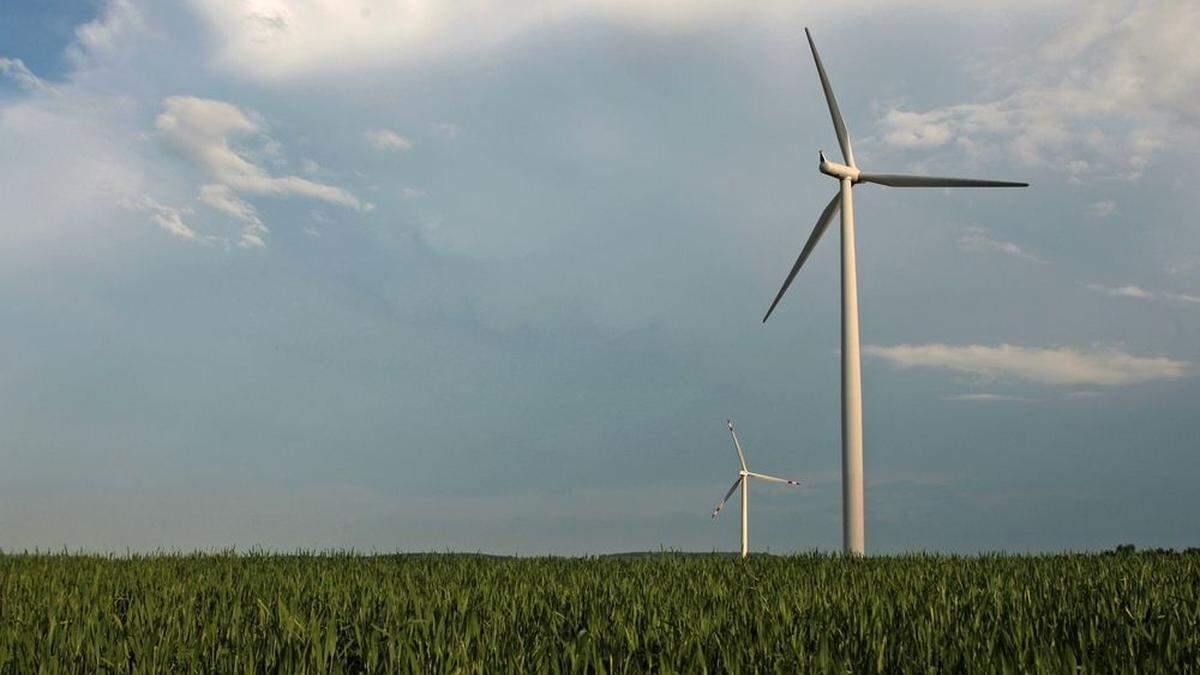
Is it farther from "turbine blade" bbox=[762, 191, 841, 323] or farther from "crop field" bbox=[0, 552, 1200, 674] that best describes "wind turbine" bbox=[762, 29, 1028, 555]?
"crop field" bbox=[0, 552, 1200, 674]

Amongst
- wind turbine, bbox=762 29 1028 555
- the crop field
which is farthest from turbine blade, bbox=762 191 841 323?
the crop field

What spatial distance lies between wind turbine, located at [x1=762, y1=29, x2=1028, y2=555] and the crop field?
10.0 metres

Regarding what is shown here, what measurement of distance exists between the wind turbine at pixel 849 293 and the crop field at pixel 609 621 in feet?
32.9

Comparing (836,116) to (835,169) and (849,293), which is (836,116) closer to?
(835,169)

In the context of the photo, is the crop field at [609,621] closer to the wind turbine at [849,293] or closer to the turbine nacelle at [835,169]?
the wind turbine at [849,293]

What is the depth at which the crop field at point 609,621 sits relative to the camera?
6.59 meters

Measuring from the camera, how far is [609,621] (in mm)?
8453

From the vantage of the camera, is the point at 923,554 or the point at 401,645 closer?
the point at 401,645

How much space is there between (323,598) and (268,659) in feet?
13.2

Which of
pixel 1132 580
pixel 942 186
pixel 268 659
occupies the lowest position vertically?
pixel 268 659

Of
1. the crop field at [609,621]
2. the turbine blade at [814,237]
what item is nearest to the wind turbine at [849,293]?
the turbine blade at [814,237]

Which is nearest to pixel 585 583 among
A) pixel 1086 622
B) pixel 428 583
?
pixel 428 583

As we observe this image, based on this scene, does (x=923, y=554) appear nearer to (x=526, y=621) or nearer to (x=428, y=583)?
(x=428, y=583)

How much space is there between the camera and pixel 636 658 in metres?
6.72
